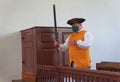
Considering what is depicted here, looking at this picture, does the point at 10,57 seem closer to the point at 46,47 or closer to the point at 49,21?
the point at 46,47

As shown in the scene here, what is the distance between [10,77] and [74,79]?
6.52ft

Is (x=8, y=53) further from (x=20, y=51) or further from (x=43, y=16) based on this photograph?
(x=43, y=16)

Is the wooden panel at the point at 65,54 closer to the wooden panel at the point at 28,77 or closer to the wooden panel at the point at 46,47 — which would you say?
the wooden panel at the point at 46,47

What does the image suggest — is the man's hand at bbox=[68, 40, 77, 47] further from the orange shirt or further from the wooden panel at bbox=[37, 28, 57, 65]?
the wooden panel at bbox=[37, 28, 57, 65]

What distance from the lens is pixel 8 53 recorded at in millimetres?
4574

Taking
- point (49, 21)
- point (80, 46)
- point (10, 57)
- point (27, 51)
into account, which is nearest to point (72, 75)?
point (80, 46)

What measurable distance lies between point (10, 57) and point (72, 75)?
1.96 metres

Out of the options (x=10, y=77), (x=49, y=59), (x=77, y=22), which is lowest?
(x=10, y=77)

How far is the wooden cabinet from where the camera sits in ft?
13.1

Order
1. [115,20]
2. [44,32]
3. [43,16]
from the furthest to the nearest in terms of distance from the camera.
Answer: [115,20]
[43,16]
[44,32]

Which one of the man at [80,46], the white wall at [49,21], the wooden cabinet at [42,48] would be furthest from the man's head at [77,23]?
the white wall at [49,21]

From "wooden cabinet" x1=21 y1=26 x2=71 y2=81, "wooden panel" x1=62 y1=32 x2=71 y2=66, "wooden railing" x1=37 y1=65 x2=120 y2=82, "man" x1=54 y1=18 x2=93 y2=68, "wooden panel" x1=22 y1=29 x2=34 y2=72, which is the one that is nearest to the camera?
"wooden railing" x1=37 y1=65 x2=120 y2=82

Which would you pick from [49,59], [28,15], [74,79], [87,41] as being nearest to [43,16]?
[28,15]

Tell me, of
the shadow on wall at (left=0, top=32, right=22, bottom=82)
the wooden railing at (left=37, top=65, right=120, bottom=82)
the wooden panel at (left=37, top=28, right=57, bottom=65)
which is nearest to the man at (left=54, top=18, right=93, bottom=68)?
the wooden railing at (left=37, top=65, right=120, bottom=82)
